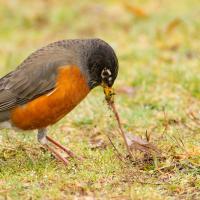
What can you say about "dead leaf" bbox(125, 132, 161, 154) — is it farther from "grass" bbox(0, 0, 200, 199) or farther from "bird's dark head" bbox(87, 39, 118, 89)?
"bird's dark head" bbox(87, 39, 118, 89)

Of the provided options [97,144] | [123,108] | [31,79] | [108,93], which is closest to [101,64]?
[108,93]

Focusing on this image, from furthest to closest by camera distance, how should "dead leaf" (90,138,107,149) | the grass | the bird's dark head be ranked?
"dead leaf" (90,138,107,149) < the bird's dark head < the grass

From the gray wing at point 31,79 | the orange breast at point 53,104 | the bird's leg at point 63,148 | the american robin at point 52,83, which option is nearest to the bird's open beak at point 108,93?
the american robin at point 52,83

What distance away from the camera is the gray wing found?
21.6 ft

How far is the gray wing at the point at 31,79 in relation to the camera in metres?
6.58

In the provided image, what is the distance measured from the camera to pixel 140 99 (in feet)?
28.6

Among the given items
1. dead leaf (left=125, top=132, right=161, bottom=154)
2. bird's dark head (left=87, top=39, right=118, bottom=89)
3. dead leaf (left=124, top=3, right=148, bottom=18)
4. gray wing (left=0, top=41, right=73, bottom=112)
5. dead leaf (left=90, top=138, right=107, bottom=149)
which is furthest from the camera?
dead leaf (left=124, top=3, right=148, bottom=18)

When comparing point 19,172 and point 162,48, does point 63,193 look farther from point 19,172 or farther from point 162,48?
point 162,48

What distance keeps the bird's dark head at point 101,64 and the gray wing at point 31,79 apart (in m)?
0.23

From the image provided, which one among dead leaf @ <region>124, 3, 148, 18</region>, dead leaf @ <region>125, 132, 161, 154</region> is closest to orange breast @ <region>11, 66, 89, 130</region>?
dead leaf @ <region>125, 132, 161, 154</region>

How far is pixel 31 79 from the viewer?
6641 mm

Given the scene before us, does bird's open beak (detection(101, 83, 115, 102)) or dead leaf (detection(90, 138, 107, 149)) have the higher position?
bird's open beak (detection(101, 83, 115, 102))

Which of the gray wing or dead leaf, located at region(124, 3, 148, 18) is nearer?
the gray wing

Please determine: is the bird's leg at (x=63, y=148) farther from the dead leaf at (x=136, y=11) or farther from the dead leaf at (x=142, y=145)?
the dead leaf at (x=136, y=11)
